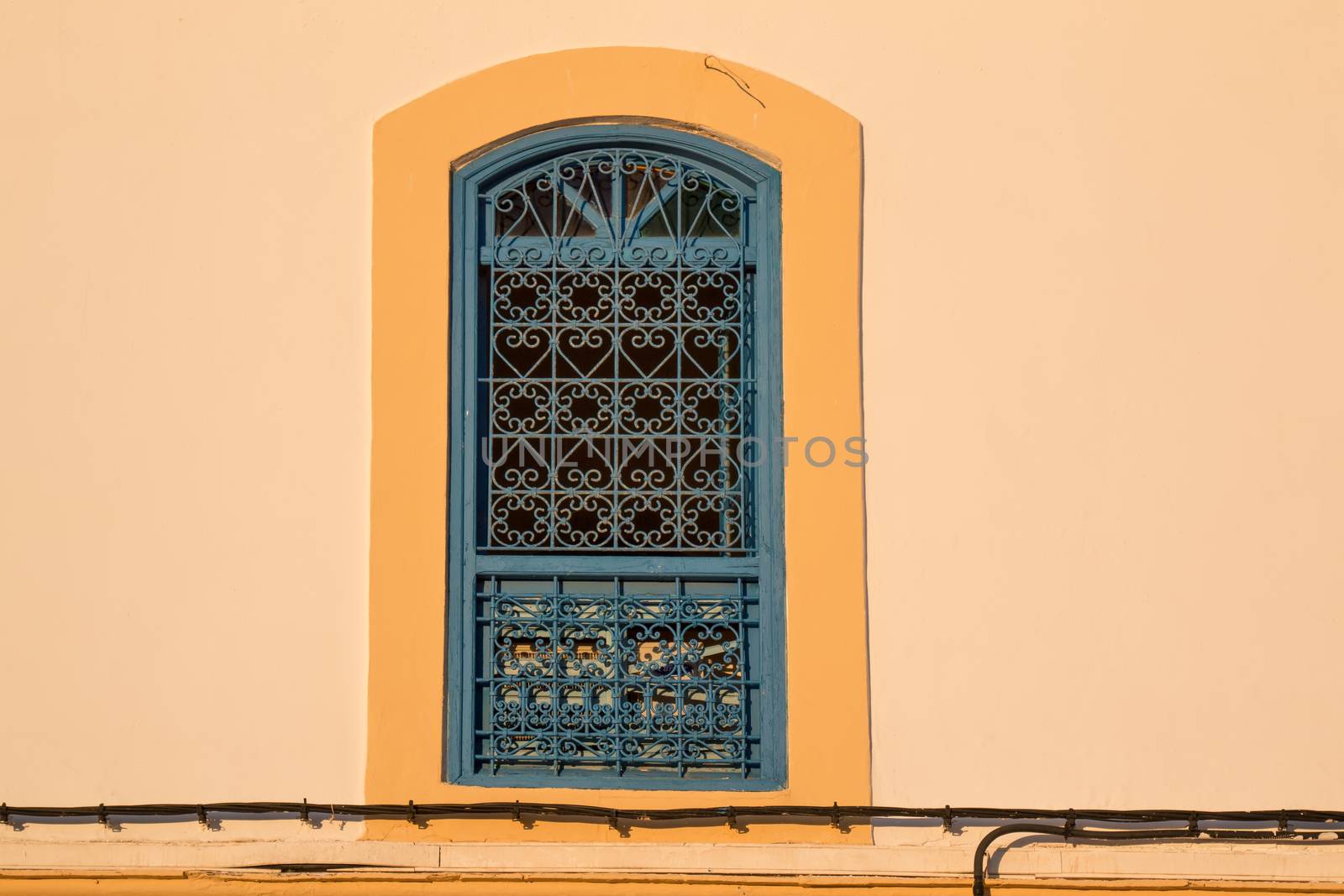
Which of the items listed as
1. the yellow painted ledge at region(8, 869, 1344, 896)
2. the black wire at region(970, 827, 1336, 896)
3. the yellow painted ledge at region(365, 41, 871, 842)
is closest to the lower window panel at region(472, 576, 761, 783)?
the yellow painted ledge at region(365, 41, 871, 842)

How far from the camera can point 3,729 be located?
11.5 feet

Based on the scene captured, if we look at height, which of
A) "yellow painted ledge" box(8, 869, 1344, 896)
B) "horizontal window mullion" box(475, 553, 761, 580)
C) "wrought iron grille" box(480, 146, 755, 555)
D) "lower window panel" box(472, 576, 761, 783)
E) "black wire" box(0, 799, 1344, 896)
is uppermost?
"wrought iron grille" box(480, 146, 755, 555)

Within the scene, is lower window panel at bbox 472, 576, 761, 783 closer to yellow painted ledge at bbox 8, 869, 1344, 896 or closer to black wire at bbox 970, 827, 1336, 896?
yellow painted ledge at bbox 8, 869, 1344, 896

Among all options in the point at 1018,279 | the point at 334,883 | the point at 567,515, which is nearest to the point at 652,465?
the point at 567,515

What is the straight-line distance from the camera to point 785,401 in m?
3.44

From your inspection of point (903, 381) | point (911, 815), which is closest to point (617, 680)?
point (911, 815)

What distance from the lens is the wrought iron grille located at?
3523mm

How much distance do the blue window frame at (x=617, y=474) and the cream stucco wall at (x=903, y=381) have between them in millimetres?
296

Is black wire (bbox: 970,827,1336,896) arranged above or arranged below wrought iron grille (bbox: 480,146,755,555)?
below

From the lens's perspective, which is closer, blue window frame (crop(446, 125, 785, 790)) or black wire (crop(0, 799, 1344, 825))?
black wire (crop(0, 799, 1344, 825))

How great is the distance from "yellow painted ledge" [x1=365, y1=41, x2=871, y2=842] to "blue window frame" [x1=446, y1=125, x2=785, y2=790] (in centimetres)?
6

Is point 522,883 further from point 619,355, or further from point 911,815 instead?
point 619,355

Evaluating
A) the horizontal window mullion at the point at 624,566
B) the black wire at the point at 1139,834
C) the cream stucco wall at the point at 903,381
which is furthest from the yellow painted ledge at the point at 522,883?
the horizontal window mullion at the point at 624,566

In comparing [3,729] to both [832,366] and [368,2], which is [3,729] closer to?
[368,2]
